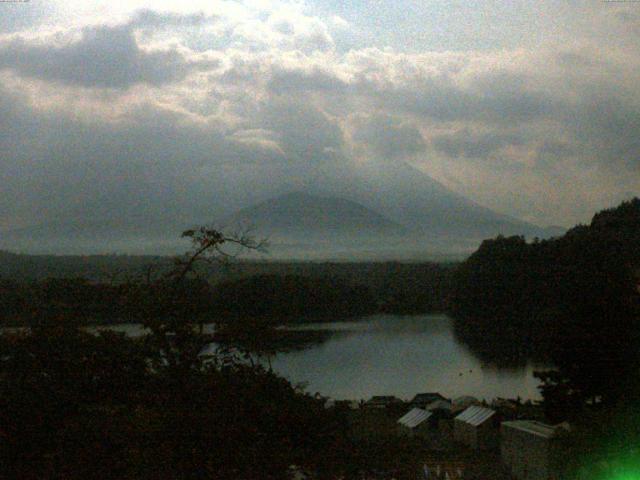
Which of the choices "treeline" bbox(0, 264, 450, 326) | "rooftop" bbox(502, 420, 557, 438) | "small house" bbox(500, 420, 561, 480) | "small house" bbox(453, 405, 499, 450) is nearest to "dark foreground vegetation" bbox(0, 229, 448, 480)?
"treeline" bbox(0, 264, 450, 326)

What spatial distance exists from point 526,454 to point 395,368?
35.6 ft

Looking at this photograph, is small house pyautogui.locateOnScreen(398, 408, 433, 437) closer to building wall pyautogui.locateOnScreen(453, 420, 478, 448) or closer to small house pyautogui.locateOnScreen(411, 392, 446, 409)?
building wall pyautogui.locateOnScreen(453, 420, 478, 448)

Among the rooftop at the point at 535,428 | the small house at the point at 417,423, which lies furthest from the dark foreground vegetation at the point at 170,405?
the small house at the point at 417,423

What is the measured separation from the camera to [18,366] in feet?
10.0

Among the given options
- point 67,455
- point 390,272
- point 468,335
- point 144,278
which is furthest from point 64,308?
point 390,272

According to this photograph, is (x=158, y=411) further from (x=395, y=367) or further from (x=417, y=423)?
(x=395, y=367)

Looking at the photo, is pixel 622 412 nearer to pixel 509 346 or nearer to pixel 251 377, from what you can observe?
pixel 251 377

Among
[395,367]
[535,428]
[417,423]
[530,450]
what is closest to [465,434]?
[417,423]

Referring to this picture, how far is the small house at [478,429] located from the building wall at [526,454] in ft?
3.78

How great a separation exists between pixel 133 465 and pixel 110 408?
1.27ft

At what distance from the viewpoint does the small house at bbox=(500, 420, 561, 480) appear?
269 inches

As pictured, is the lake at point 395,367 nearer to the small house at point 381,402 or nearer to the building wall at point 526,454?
the small house at point 381,402

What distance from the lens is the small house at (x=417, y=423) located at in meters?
10.5

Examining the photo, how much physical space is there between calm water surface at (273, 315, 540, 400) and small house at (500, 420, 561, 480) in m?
4.47
